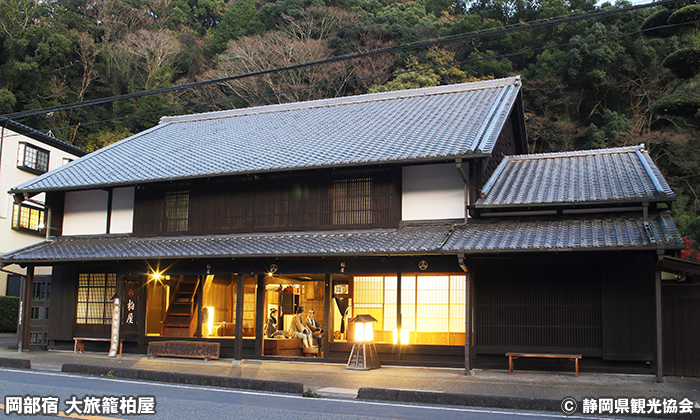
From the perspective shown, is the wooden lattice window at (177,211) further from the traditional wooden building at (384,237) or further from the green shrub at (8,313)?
the green shrub at (8,313)

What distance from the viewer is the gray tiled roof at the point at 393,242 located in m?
13.5

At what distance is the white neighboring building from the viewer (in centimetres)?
3231

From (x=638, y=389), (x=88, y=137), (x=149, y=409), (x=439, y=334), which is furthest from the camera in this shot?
(x=88, y=137)

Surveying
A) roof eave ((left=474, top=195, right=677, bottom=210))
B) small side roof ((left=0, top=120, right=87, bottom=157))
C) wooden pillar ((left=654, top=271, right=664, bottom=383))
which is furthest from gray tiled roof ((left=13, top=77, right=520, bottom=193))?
small side roof ((left=0, top=120, right=87, bottom=157))

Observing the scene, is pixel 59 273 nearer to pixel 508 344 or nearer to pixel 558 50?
pixel 508 344

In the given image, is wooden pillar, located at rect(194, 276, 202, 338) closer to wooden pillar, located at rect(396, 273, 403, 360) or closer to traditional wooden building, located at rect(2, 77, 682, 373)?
traditional wooden building, located at rect(2, 77, 682, 373)

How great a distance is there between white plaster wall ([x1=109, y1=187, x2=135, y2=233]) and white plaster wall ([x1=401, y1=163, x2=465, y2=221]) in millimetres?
9543

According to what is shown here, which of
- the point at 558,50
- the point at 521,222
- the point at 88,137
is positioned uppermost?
the point at 558,50

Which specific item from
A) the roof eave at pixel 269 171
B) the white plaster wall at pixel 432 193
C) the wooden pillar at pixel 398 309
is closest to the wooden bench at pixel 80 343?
the roof eave at pixel 269 171

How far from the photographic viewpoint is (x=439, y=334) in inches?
653

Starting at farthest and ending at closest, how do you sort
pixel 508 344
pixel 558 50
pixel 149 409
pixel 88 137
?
pixel 88 137
pixel 558 50
pixel 508 344
pixel 149 409

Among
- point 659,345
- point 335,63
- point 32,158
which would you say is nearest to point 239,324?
point 659,345

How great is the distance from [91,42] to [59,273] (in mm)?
32196

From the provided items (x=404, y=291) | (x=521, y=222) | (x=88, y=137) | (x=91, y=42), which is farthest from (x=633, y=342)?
(x=91, y=42)
